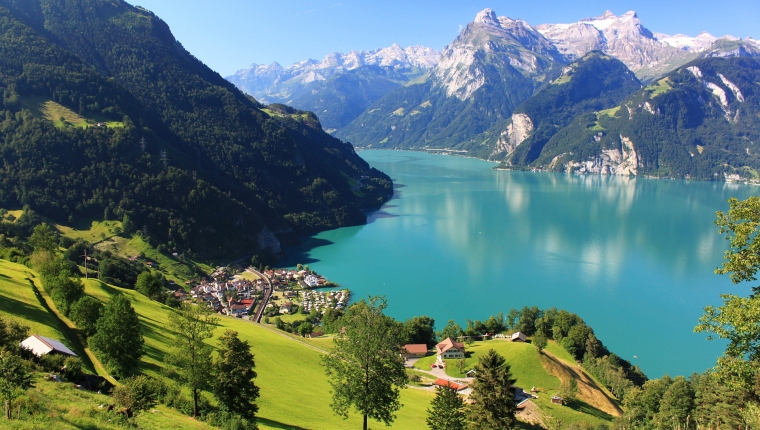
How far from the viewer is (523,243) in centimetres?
8775

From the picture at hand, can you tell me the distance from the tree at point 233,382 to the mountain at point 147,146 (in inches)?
2453

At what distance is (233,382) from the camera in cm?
1519

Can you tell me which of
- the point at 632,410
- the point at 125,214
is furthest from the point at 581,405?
the point at 125,214

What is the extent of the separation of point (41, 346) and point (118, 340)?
7.94ft

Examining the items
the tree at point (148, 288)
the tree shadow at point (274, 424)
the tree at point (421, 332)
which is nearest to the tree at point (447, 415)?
the tree shadow at point (274, 424)

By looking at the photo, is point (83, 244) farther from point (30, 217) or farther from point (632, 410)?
point (632, 410)

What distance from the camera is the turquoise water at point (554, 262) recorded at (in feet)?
174

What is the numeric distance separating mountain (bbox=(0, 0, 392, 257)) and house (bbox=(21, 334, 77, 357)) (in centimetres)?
5958

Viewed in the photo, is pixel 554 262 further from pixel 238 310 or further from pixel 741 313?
pixel 741 313

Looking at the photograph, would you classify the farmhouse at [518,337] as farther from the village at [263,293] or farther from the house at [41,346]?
the house at [41,346]

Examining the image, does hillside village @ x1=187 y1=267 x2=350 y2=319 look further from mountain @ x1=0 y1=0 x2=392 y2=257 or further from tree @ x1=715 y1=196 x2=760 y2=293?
tree @ x1=715 y1=196 x2=760 y2=293

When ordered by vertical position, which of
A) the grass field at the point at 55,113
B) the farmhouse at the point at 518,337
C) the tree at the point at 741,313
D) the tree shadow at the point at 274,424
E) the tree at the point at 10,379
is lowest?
the farmhouse at the point at 518,337

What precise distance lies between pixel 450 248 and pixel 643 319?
36220 mm

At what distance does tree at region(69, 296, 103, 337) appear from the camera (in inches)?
766
